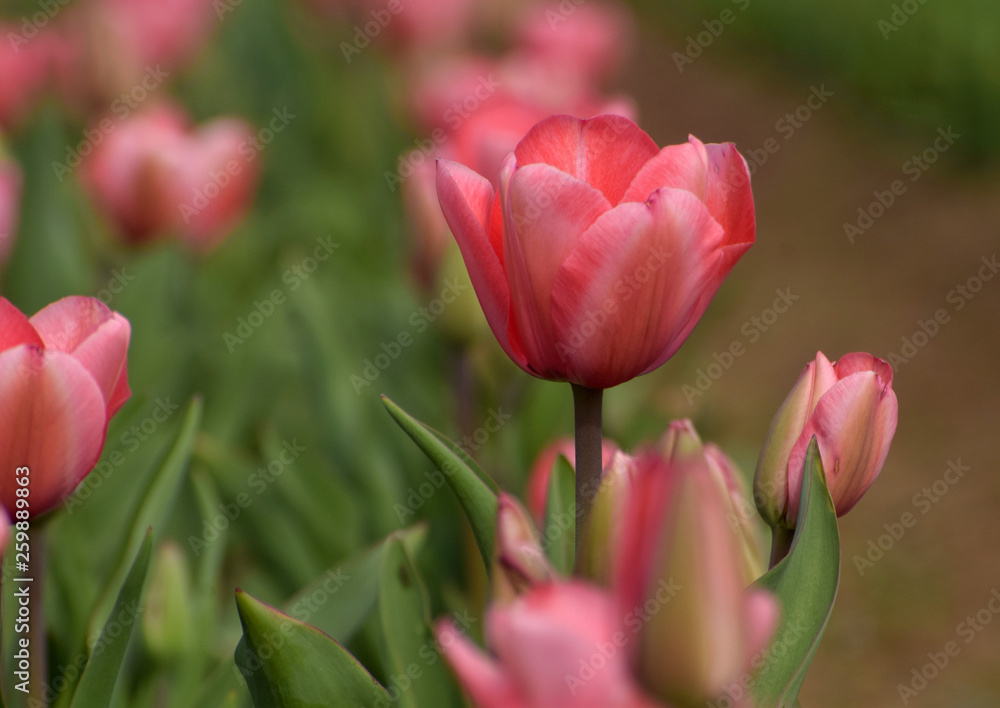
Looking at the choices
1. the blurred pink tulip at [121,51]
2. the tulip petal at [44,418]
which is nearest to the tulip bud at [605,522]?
the tulip petal at [44,418]

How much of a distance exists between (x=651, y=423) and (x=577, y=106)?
41 cm

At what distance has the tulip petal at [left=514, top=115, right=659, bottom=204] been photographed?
518mm

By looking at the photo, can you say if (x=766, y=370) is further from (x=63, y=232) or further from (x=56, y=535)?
(x=56, y=535)

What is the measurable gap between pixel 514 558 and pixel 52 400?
0.26 m

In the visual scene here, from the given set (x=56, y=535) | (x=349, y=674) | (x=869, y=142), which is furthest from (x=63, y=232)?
(x=869, y=142)

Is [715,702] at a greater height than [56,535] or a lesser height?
greater

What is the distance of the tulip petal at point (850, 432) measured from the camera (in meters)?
0.51

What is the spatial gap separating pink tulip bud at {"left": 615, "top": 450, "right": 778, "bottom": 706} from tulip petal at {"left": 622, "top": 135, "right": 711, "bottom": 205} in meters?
0.18

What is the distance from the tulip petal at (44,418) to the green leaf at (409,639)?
0.62 ft

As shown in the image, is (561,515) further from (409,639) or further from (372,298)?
(372,298)

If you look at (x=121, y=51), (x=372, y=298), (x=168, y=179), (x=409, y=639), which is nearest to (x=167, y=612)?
(x=409, y=639)

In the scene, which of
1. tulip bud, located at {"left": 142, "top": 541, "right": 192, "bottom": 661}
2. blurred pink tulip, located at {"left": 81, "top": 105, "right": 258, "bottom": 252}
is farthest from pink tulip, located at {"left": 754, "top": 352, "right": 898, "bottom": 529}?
blurred pink tulip, located at {"left": 81, "top": 105, "right": 258, "bottom": 252}

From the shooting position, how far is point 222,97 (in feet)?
8.69

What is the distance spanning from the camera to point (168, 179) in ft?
4.59
